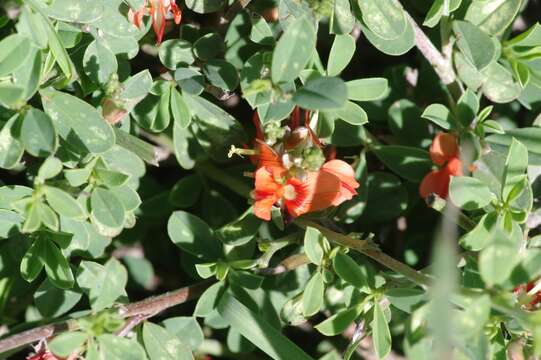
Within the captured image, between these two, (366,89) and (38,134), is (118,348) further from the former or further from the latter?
(366,89)

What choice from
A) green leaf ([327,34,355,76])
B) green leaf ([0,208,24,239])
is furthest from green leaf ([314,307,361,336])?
green leaf ([0,208,24,239])

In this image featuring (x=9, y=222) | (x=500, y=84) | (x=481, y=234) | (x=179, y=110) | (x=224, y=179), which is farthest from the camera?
(x=224, y=179)

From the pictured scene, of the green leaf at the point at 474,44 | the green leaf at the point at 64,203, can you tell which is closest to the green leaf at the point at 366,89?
the green leaf at the point at 474,44

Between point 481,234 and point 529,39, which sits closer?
point 481,234

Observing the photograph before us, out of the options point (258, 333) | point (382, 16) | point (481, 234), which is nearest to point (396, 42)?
point (382, 16)

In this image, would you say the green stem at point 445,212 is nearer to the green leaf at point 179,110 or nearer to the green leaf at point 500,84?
the green leaf at point 500,84

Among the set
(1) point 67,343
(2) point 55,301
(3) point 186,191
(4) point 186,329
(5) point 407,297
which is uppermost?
(1) point 67,343

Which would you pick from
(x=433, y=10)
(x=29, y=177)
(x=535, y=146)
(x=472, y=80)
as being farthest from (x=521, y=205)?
(x=29, y=177)

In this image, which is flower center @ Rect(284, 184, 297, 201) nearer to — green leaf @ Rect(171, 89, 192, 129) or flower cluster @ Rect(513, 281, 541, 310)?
green leaf @ Rect(171, 89, 192, 129)
